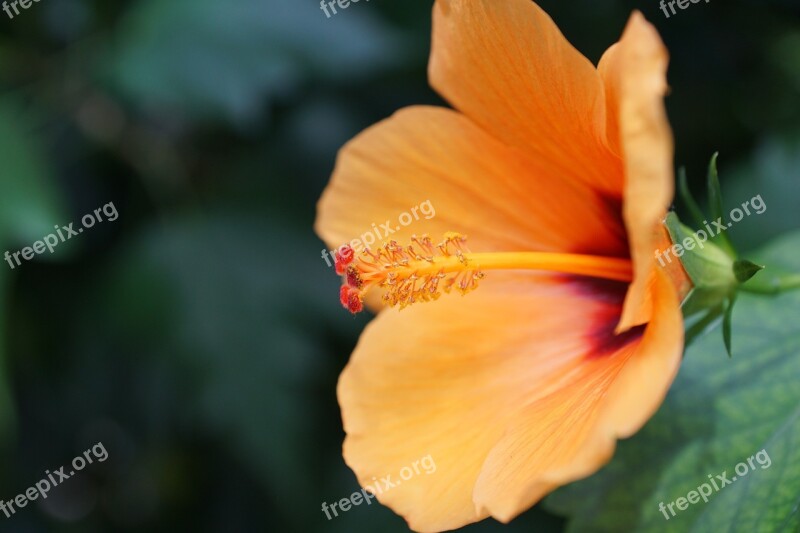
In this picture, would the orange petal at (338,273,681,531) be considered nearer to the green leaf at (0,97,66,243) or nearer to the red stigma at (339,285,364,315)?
the red stigma at (339,285,364,315)

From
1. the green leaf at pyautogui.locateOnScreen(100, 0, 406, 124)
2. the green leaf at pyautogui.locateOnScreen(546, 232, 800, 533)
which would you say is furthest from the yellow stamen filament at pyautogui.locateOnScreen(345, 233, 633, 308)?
the green leaf at pyautogui.locateOnScreen(100, 0, 406, 124)

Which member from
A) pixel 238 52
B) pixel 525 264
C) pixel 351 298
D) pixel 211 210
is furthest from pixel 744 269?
pixel 211 210

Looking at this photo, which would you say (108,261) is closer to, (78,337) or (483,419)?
(78,337)

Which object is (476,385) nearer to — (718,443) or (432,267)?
(432,267)

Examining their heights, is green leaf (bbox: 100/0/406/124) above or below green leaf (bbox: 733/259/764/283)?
above

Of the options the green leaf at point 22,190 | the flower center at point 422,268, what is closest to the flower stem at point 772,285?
the flower center at point 422,268

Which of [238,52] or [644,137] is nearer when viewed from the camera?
[644,137]

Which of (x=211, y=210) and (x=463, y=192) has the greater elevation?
(x=463, y=192)
